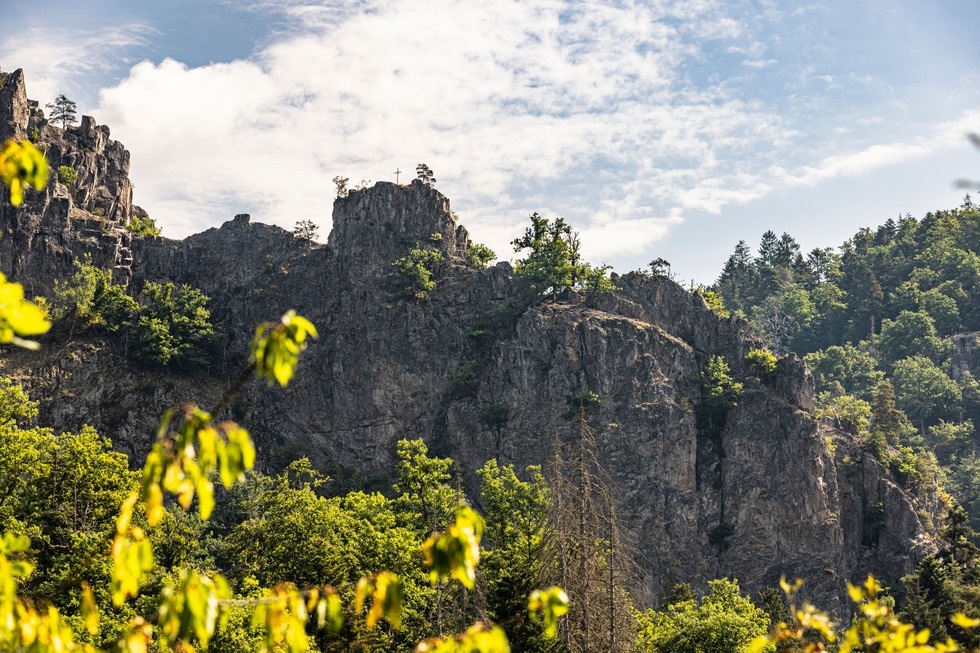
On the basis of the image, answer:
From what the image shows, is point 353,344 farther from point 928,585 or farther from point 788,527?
point 928,585

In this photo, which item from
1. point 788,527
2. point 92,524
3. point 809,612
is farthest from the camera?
point 788,527

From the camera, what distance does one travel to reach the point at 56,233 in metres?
83.6

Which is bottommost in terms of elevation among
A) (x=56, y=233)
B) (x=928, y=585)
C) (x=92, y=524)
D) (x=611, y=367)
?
(x=928, y=585)

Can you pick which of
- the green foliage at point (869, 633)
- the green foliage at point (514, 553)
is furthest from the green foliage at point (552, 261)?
the green foliage at point (869, 633)

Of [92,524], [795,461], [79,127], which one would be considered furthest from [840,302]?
[92,524]

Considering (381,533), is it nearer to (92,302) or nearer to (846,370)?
(92,302)

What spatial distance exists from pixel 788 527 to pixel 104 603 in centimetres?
5454

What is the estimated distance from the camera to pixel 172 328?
275 feet

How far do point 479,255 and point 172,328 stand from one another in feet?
99.5

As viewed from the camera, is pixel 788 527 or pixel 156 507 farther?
pixel 788 527

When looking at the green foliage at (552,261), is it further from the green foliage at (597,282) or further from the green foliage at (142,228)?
the green foliage at (142,228)

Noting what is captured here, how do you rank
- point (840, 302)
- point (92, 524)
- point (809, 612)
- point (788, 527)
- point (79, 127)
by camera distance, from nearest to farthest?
point (809, 612) < point (92, 524) < point (788, 527) < point (79, 127) < point (840, 302)

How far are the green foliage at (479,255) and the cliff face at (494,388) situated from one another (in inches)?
60.9

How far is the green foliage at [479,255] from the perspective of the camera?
9069cm
